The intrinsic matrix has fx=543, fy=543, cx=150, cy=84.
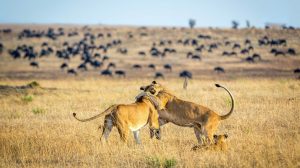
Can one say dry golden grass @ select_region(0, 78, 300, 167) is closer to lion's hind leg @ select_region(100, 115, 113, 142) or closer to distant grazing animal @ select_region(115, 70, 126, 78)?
lion's hind leg @ select_region(100, 115, 113, 142)

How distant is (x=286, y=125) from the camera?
13.2 meters

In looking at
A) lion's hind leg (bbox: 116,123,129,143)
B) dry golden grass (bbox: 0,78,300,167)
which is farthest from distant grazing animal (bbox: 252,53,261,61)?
lion's hind leg (bbox: 116,123,129,143)

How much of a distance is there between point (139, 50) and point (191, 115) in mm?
51136

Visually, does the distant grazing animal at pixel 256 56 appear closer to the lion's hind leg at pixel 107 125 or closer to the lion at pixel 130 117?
the lion at pixel 130 117

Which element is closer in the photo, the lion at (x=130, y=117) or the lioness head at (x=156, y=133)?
the lion at (x=130, y=117)

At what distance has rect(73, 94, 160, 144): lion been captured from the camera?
10.6 meters

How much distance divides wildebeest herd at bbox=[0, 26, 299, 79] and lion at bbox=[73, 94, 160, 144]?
27.9 meters

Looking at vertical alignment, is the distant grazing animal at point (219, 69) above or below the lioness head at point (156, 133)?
above

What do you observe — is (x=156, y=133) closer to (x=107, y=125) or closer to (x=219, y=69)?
(x=107, y=125)

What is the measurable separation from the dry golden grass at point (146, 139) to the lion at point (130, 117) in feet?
0.93

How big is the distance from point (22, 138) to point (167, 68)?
115ft

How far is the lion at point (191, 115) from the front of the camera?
421 inches

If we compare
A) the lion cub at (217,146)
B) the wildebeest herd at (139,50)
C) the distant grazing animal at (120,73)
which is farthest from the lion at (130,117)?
the distant grazing animal at (120,73)

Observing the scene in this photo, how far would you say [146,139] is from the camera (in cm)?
1200
